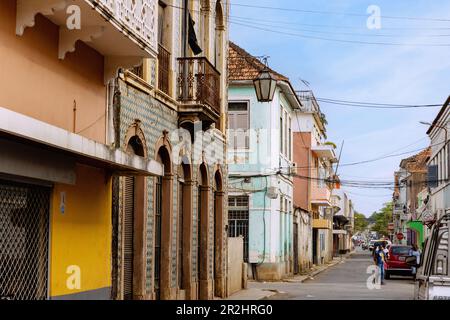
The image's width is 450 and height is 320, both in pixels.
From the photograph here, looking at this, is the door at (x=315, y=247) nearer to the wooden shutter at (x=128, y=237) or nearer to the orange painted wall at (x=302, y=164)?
the orange painted wall at (x=302, y=164)

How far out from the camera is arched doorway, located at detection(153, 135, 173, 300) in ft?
55.7

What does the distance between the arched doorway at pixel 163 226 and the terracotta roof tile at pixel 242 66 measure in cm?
1515

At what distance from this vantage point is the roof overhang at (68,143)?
8.34 metres

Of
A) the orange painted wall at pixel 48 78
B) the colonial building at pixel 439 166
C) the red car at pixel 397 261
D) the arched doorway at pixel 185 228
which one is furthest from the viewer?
the colonial building at pixel 439 166

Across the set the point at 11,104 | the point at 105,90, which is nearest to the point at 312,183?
the point at 105,90

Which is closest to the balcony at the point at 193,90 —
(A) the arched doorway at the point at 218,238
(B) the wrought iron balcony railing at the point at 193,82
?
(B) the wrought iron balcony railing at the point at 193,82

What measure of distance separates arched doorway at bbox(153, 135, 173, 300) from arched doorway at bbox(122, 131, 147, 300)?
1.50m

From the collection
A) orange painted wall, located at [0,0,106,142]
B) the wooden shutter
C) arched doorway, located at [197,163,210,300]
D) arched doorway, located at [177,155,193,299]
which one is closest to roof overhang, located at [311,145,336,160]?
arched doorway, located at [197,163,210,300]

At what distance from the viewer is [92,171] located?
504 inches

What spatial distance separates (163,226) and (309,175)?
32817 millimetres

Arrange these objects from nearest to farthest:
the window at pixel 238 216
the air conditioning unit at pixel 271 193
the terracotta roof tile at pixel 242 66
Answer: the terracotta roof tile at pixel 242 66 < the air conditioning unit at pixel 271 193 < the window at pixel 238 216

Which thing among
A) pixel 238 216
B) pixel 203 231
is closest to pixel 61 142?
pixel 203 231

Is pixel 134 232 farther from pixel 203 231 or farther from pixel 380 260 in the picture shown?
pixel 380 260

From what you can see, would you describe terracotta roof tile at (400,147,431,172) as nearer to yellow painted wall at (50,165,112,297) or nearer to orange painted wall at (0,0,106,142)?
yellow painted wall at (50,165,112,297)
